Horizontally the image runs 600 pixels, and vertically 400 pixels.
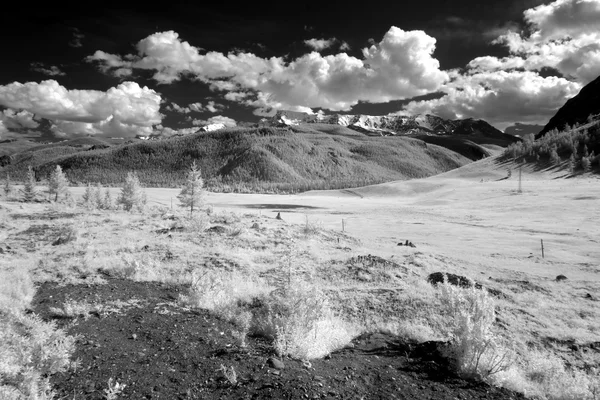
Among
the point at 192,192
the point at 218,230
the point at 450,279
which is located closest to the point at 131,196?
the point at 192,192

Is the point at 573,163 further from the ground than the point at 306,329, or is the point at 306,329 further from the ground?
the point at 573,163

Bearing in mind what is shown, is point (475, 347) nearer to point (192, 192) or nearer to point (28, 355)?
point (28, 355)

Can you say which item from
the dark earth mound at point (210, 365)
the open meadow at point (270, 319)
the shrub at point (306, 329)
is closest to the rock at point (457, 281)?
the open meadow at point (270, 319)

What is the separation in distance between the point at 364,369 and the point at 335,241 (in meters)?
23.8

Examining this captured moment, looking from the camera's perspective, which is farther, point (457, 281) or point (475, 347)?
point (457, 281)

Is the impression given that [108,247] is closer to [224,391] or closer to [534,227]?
[224,391]

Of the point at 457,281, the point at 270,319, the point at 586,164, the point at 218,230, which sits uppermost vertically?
the point at 586,164

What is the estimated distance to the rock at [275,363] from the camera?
6.94 metres

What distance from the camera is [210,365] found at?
6.91m

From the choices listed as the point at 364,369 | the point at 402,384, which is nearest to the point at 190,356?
the point at 364,369

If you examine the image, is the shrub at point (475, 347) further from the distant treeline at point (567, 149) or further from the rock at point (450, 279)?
the distant treeline at point (567, 149)

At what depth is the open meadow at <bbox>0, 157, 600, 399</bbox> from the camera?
258 inches

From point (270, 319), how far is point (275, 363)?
1898 mm

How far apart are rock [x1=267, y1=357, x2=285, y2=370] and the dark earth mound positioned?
0.02 metres
